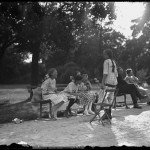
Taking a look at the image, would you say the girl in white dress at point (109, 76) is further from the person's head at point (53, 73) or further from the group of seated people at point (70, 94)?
the person's head at point (53, 73)

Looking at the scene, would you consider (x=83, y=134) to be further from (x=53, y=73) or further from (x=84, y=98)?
(x=84, y=98)

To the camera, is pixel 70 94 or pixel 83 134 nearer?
pixel 83 134

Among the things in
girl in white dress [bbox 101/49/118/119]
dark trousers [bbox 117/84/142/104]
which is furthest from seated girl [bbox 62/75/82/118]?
dark trousers [bbox 117/84/142/104]

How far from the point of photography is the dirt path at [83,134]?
19.4 feet

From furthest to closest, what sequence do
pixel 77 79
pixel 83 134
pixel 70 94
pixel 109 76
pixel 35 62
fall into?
pixel 35 62
pixel 77 79
pixel 70 94
pixel 109 76
pixel 83 134

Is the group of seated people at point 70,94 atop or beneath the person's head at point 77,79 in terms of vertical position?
beneath

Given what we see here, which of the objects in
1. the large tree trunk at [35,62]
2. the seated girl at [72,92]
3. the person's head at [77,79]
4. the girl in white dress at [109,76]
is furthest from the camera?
the large tree trunk at [35,62]

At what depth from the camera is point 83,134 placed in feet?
22.6

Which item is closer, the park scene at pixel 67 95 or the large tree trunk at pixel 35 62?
the park scene at pixel 67 95

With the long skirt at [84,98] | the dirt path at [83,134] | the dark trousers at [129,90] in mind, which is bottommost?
the dirt path at [83,134]

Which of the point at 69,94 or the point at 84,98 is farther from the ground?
the point at 69,94

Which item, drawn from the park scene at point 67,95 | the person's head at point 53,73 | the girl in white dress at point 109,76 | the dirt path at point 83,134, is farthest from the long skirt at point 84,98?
the dirt path at point 83,134

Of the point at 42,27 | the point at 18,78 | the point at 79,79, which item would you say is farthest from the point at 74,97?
the point at 18,78

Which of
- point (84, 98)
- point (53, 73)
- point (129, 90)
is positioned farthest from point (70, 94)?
point (129, 90)
